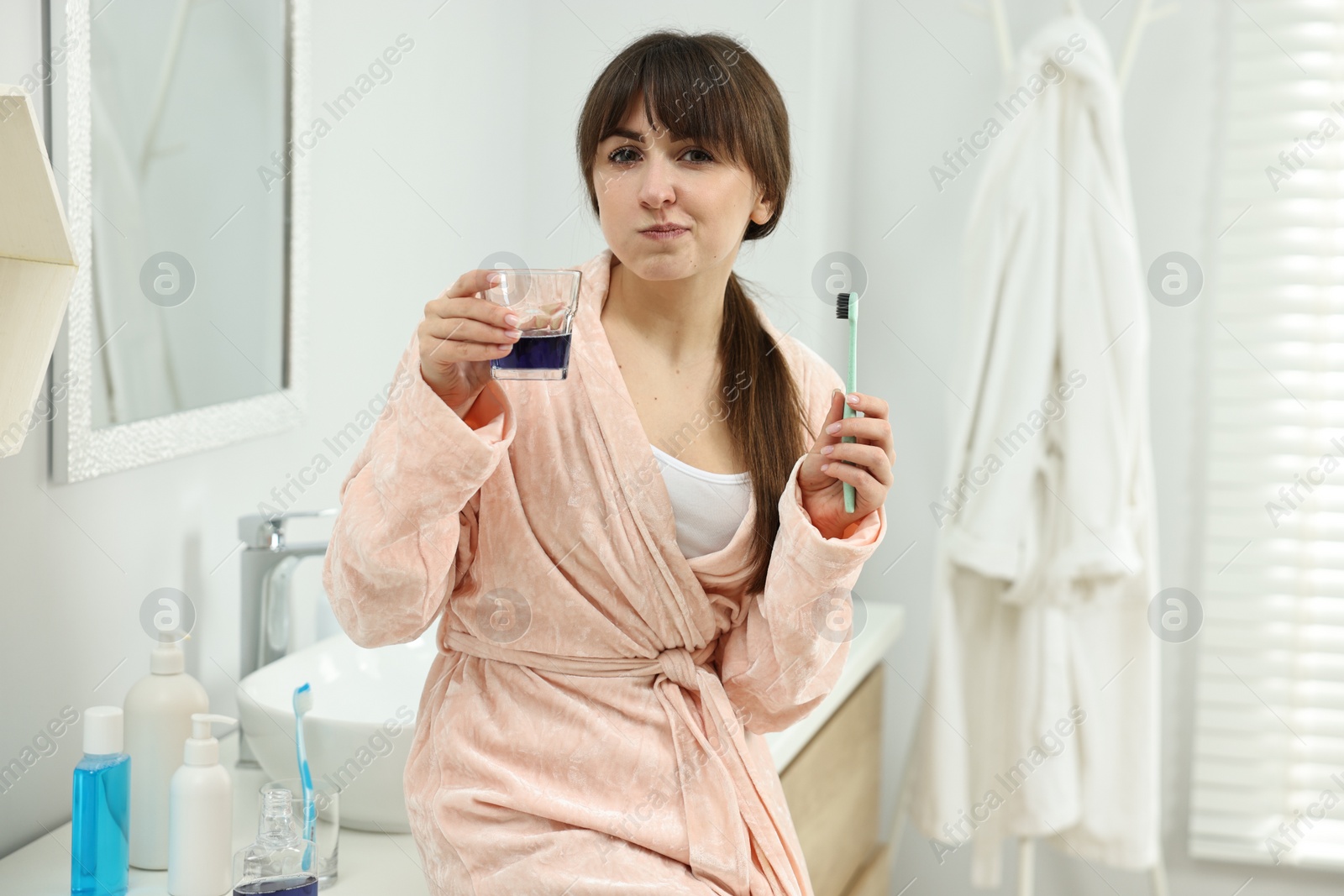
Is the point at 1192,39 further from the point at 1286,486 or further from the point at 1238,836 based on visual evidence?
the point at 1238,836

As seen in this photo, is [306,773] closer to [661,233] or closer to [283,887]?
[283,887]

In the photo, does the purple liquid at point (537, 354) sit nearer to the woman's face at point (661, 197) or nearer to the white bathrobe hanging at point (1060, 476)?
the woman's face at point (661, 197)

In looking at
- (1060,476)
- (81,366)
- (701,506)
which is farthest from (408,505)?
(1060,476)

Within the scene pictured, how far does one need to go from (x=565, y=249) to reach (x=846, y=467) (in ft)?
3.95

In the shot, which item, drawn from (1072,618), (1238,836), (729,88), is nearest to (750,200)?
(729,88)

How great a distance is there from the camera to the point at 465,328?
32.1 inches

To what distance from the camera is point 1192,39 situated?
6.73 feet

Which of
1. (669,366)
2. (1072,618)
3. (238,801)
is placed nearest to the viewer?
(669,366)

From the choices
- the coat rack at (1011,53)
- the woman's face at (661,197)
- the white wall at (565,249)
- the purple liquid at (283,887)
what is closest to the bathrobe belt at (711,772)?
the purple liquid at (283,887)

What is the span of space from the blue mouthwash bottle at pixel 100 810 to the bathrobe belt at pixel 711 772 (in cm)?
29

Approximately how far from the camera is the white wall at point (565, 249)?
1184 millimetres

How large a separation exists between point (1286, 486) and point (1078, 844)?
723mm

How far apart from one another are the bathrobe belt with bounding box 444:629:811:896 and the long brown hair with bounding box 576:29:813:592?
0.35ft

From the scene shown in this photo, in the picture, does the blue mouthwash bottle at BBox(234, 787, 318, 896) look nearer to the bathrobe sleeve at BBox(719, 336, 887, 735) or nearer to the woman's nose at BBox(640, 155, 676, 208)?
the bathrobe sleeve at BBox(719, 336, 887, 735)
